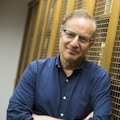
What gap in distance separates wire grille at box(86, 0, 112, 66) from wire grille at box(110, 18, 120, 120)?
17 centimetres

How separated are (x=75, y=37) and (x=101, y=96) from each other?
39cm

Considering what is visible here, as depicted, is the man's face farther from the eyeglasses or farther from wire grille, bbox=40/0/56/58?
wire grille, bbox=40/0/56/58

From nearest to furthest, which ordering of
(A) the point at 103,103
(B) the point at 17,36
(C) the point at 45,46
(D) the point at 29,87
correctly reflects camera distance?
(A) the point at 103,103
(D) the point at 29,87
(C) the point at 45,46
(B) the point at 17,36

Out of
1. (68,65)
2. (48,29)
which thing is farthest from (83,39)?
(48,29)

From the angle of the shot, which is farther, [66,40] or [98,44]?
[98,44]

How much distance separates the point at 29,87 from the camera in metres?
1.61

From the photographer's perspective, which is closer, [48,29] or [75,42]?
[75,42]

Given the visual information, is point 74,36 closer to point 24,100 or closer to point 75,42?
point 75,42

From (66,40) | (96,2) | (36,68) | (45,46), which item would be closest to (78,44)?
(66,40)

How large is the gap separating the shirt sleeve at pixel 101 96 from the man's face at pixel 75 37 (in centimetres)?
19

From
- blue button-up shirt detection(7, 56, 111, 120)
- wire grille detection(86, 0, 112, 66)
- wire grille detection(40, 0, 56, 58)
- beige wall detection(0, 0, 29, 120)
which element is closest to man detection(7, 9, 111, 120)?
blue button-up shirt detection(7, 56, 111, 120)

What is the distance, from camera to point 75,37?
1.53 metres

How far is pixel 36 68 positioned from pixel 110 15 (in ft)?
2.23

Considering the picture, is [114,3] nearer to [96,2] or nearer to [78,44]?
[96,2]
